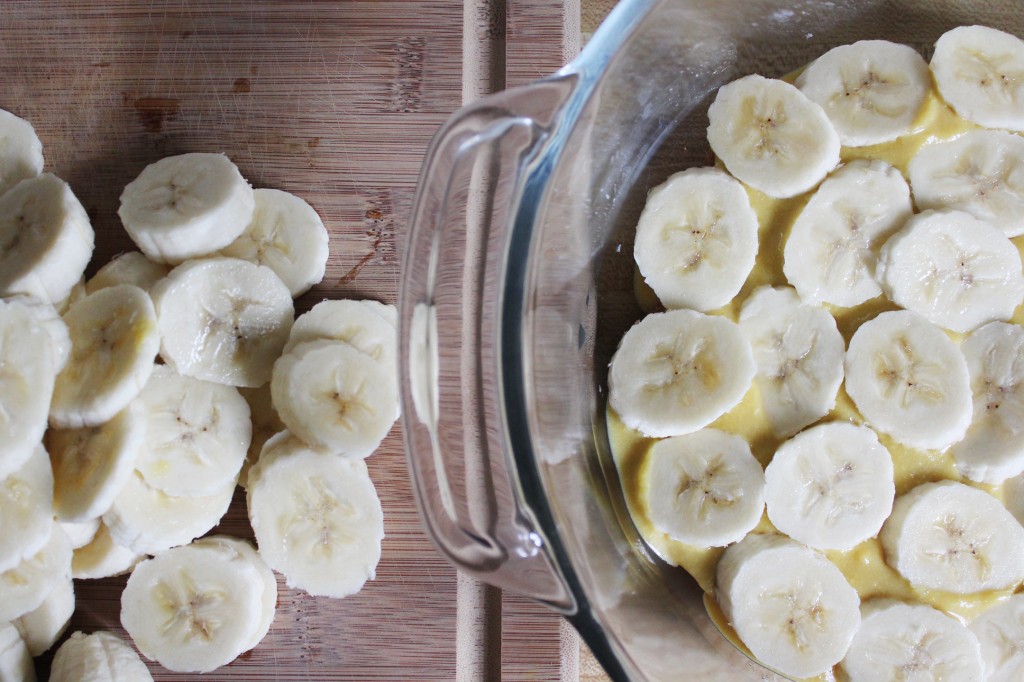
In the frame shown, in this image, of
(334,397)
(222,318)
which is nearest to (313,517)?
(334,397)

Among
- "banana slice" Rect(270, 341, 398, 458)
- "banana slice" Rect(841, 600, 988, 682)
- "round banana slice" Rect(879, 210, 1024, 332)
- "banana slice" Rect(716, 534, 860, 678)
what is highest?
"round banana slice" Rect(879, 210, 1024, 332)

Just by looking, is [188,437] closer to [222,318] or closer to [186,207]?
[222,318]

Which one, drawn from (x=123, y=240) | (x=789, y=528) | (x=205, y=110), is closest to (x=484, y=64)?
(x=205, y=110)

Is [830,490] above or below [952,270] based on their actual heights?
below

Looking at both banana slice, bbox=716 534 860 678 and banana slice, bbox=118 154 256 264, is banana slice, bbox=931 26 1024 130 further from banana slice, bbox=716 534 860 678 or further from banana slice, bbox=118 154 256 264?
banana slice, bbox=118 154 256 264

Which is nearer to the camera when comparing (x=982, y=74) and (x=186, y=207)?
(x=186, y=207)

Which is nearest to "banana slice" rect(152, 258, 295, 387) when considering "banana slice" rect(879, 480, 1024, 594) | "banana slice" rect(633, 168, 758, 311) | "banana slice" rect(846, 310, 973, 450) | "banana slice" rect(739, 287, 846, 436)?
"banana slice" rect(633, 168, 758, 311)

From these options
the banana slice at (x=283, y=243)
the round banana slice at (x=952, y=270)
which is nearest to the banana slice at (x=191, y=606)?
the banana slice at (x=283, y=243)

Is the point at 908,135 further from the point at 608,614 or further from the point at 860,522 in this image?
the point at 608,614
